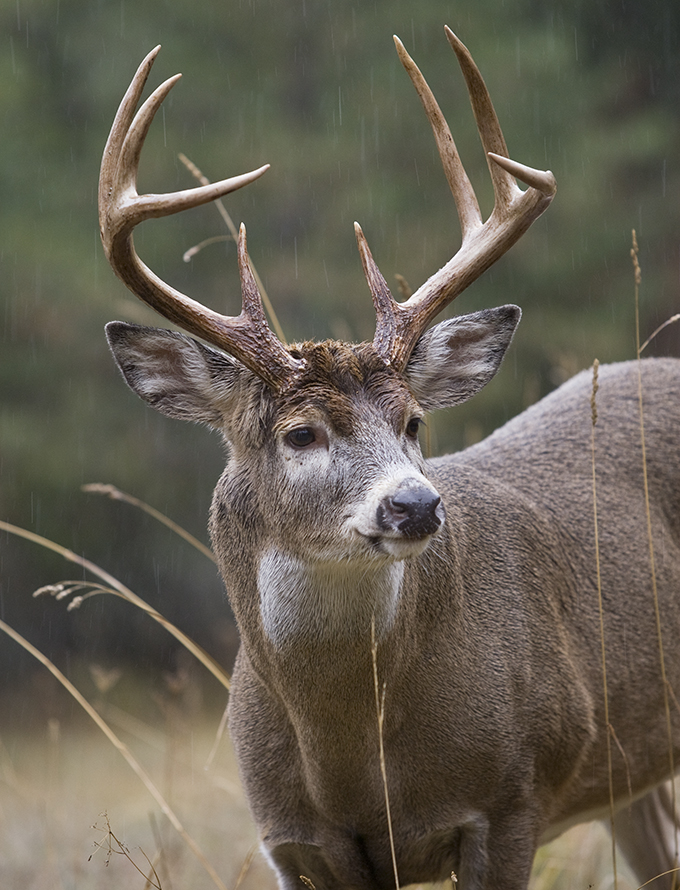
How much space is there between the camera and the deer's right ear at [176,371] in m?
3.96

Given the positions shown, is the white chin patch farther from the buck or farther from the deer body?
the deer body

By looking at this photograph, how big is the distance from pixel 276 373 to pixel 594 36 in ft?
34.4

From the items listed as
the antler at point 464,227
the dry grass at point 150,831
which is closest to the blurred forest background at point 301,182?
the dry grass at point 150,831

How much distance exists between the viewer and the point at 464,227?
14.0 feet

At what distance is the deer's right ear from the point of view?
156 inches

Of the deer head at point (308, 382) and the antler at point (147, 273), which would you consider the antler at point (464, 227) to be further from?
the antler at point (147, 273)

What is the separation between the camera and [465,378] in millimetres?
4312

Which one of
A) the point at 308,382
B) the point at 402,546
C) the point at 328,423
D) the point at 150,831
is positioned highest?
the point at 308,382

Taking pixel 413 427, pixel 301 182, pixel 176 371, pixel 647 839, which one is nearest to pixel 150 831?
pixel 647 839

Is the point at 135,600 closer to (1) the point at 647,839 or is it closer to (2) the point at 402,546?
(2) the point at 402,546

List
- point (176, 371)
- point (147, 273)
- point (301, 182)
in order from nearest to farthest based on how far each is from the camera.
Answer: point (147, 273) < point (176, 371) < point (301, 182)

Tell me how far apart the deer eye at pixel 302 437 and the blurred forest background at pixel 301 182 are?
830cm

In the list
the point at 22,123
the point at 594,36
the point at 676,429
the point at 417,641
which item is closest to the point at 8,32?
the point at 22,123

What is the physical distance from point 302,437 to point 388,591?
549mm
